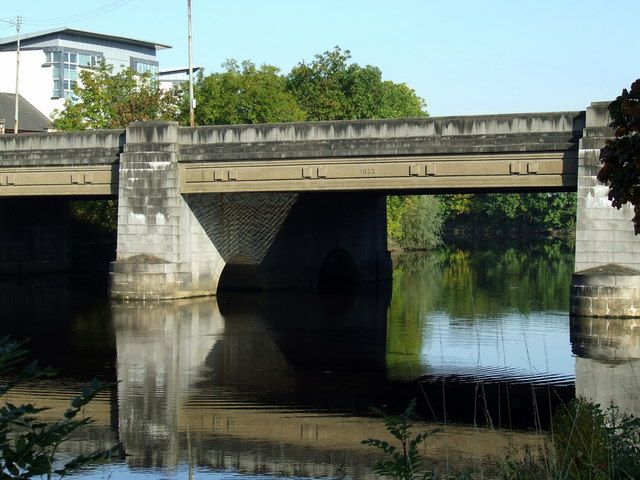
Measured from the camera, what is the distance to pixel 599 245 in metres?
34.9

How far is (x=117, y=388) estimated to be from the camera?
22406 mm

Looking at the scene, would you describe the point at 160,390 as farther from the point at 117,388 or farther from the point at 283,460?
the point at 283,460

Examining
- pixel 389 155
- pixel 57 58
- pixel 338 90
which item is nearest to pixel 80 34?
pixel 57 58

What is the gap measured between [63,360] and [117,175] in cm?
1743

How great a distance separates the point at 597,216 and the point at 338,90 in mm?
45041

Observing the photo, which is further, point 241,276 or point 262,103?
point 262,103

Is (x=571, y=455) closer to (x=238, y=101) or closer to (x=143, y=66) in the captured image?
(x=238, y=101)

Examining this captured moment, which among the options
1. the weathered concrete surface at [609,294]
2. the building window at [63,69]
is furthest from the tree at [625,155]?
the building window at [63,69]

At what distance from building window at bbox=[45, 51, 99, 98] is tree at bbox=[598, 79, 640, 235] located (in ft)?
318

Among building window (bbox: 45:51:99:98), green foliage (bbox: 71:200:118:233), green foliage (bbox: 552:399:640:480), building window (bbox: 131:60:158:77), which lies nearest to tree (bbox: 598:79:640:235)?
green foliage (bbox: 552:399:640:480)

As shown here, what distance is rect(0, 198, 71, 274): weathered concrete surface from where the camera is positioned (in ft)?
175

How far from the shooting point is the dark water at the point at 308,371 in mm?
16547

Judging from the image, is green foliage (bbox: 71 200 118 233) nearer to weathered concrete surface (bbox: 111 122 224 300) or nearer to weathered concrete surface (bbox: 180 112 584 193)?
weathered concrete surface (bbox: 111 122 224 300)

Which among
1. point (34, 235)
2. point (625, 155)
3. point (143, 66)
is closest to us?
point (625, 155)
